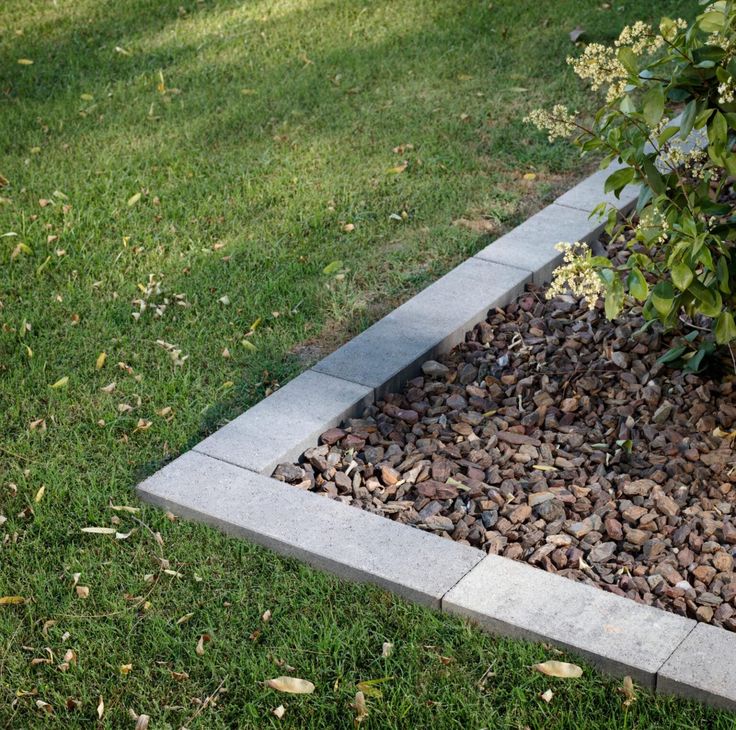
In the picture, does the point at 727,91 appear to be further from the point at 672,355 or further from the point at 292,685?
the point at 292,685

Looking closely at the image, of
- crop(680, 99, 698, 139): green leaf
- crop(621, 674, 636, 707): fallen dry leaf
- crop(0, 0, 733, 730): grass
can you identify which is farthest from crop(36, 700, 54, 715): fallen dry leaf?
crop(680, 99, 698, 139): green leaf

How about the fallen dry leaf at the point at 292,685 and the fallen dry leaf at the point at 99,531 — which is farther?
the fallen dry leaf at the point at 99,531

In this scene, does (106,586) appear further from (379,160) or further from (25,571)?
(379,160)

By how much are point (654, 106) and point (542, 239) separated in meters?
1.99

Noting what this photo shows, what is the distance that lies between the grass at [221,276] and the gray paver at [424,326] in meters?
0.20

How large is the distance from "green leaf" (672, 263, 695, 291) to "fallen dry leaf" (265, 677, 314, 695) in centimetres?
154

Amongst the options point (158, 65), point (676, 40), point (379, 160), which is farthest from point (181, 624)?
point (158, 65)

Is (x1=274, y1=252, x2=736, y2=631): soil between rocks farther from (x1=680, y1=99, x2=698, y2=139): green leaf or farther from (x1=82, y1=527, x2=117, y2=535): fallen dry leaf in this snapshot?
(x1=680, y1=99, x2=698, y2=139): green leaf

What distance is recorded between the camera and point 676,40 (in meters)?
3.23

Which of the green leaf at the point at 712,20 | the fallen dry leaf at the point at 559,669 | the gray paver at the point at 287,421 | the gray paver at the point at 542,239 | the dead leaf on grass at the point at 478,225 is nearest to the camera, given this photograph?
Result: the fallen dry leaf at the point at 559,669

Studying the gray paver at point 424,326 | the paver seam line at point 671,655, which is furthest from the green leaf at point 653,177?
the paver seam line at point 671,655

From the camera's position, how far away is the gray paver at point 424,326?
4.12 metres

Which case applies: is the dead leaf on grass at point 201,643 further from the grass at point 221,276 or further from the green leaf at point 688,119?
the green leaf at point 688,119

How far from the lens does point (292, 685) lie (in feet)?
9.28
